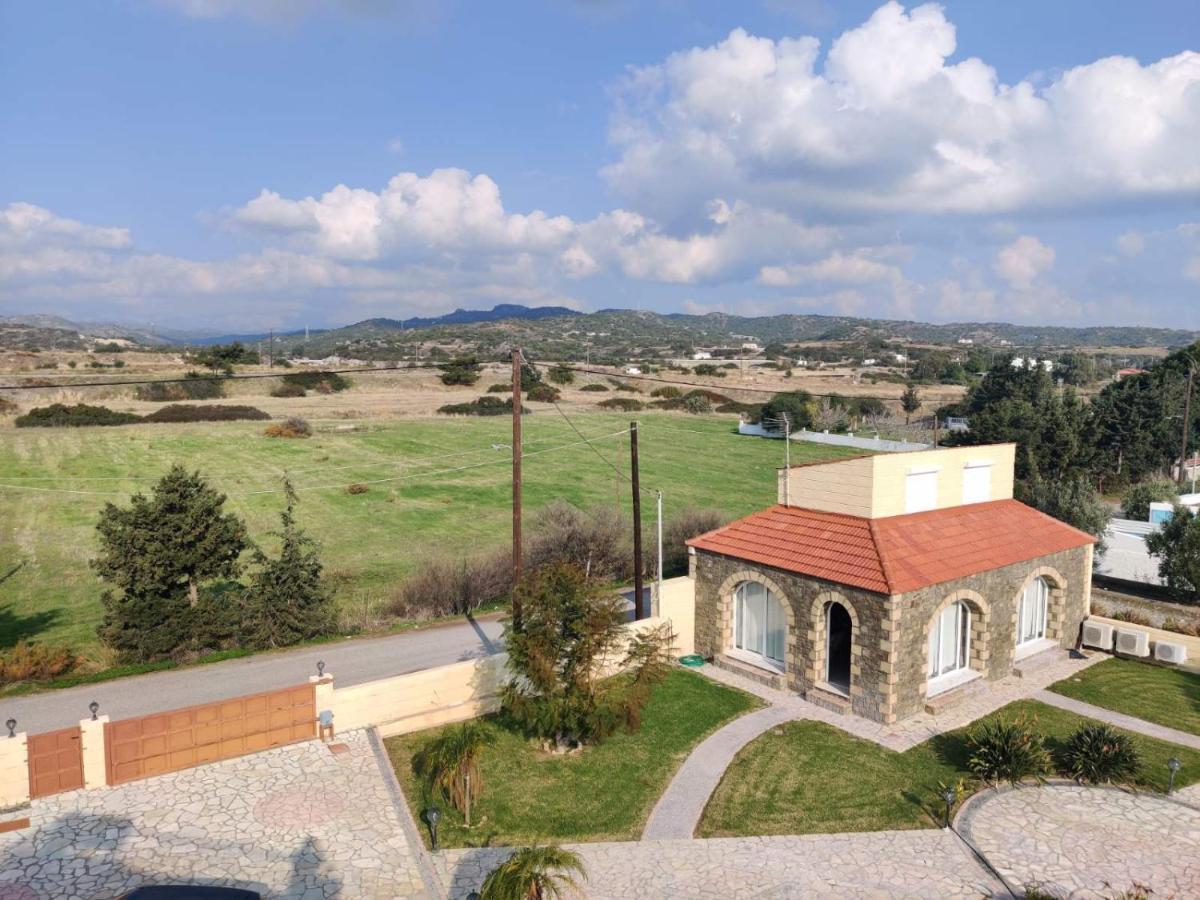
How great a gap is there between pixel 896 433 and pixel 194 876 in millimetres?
61545

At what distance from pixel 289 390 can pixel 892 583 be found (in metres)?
79.4

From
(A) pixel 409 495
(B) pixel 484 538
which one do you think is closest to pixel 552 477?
(A) pixel 409 495

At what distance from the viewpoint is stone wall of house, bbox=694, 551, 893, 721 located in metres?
16.1

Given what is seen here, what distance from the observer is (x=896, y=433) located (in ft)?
210

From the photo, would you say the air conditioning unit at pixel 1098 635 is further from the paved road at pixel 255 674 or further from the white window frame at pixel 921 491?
the paved road at pixel 255 674

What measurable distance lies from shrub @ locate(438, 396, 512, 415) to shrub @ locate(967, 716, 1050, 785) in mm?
60902

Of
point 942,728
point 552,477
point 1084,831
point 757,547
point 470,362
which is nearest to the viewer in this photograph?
point 1084,831

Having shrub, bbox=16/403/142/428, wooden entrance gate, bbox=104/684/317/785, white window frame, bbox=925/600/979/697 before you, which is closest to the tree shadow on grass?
wooden entrance gate, bbox=104/684/317/785

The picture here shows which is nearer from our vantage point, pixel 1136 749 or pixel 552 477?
pixel 1136 749

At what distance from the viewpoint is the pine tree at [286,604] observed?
2070 centimetres

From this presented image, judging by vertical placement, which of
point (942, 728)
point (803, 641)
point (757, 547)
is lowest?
point (942, 728)

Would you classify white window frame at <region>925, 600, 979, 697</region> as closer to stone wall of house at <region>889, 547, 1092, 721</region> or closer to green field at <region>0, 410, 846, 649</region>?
stone wall of house at <region>889, 547, 1092, 721</region>

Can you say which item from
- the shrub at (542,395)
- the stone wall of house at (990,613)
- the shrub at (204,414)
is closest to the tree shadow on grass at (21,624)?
the stone wall of house at (990,613)

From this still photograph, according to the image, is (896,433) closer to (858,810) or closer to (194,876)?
(858,810)
